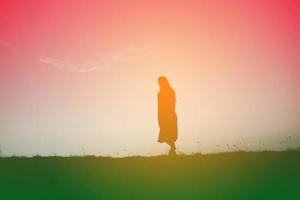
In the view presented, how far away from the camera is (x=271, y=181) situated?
10.3 meters

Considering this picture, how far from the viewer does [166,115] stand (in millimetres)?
14680

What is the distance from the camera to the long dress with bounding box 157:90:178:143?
14.6 metres

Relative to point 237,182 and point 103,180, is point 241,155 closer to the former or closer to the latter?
point 237,182

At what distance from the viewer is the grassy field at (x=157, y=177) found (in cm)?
962

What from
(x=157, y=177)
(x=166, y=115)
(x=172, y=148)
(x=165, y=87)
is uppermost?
(x=165, y=87)

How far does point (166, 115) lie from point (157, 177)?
4.05 metres

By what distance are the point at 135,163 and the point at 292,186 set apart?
12.9 ft

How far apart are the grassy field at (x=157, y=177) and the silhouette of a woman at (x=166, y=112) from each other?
1594 mm

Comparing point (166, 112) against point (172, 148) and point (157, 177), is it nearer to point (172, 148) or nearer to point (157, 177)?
point (172, 148)

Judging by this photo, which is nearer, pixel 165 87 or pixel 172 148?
pixel 172 148

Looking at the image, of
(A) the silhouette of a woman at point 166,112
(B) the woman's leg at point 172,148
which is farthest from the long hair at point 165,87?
(B) the woman's leg at point 172,148

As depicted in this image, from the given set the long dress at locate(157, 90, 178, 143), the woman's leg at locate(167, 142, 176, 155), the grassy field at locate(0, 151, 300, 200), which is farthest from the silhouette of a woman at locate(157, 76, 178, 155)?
the grassy field at locate(0, 151, 300, 200)

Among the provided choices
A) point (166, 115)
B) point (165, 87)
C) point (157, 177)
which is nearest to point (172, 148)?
point (166, 115)

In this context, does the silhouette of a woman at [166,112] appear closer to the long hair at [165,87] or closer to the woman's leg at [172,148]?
the long hair at [165,87]
